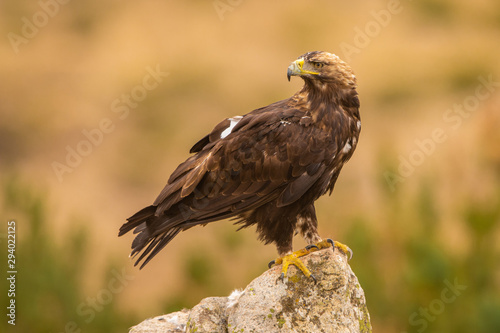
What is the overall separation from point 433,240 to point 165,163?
8194 millimetres

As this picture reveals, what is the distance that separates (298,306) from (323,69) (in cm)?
170

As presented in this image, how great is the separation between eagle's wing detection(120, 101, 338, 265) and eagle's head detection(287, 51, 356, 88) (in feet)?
0.94

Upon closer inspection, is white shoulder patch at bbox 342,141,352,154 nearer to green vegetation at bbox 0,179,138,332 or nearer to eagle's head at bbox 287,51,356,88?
eagle's head at bbox 287,51,356,88

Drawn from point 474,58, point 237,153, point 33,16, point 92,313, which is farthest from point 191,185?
point 474,58

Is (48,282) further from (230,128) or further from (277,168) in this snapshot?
(277,168)

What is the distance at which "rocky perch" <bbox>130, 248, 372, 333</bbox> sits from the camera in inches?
214

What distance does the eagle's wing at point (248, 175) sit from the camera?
5.66 meters

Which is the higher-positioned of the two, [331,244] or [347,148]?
[347,148]

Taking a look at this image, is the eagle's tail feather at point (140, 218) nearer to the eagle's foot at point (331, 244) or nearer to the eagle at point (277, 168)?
the eagle at point (277, 168)

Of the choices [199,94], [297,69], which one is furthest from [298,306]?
[199,94]

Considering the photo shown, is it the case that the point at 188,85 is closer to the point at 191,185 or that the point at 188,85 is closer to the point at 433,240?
the point at 433,240

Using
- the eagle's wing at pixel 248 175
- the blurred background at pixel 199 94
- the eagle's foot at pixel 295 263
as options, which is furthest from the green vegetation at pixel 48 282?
the eagle's foot at pixel 295 263

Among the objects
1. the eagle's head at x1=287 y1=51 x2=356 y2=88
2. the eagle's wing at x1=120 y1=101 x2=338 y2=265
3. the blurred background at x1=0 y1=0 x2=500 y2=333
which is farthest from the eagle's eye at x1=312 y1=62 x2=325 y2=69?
the blurred background at x1=0 y1=0 x2=500 y2=333

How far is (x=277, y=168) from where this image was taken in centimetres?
571
